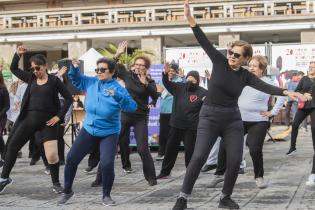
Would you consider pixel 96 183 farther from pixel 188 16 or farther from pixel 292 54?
pixel 292 54

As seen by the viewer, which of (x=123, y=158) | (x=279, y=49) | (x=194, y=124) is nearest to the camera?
(x=194, y=124)

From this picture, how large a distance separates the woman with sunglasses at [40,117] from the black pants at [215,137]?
6.52 feet

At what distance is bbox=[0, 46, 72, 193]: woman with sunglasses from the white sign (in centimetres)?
1460

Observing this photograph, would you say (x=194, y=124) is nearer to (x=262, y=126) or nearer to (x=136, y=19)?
(x=262, y=126)

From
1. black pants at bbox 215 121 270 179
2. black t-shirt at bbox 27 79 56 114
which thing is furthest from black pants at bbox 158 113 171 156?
black t-shirt at bbox 27 79 56 114

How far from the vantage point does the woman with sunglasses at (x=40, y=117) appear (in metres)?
7.17

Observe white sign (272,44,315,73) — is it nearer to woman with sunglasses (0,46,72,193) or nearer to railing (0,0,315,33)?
railing (0,0,315,33)

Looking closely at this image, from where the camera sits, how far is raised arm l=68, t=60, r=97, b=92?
664cm

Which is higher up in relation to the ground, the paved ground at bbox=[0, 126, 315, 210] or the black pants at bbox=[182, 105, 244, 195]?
the black pants at bbox=[182, 105, 244, 195]

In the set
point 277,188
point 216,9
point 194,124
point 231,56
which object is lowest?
point 277,188

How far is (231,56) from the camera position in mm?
6109

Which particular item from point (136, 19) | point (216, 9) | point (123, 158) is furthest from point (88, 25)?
point (123, 158)

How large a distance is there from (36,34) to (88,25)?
3432 millimetres

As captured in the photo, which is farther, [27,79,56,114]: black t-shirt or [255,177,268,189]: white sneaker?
[255,177,268,189]: white sneaker
